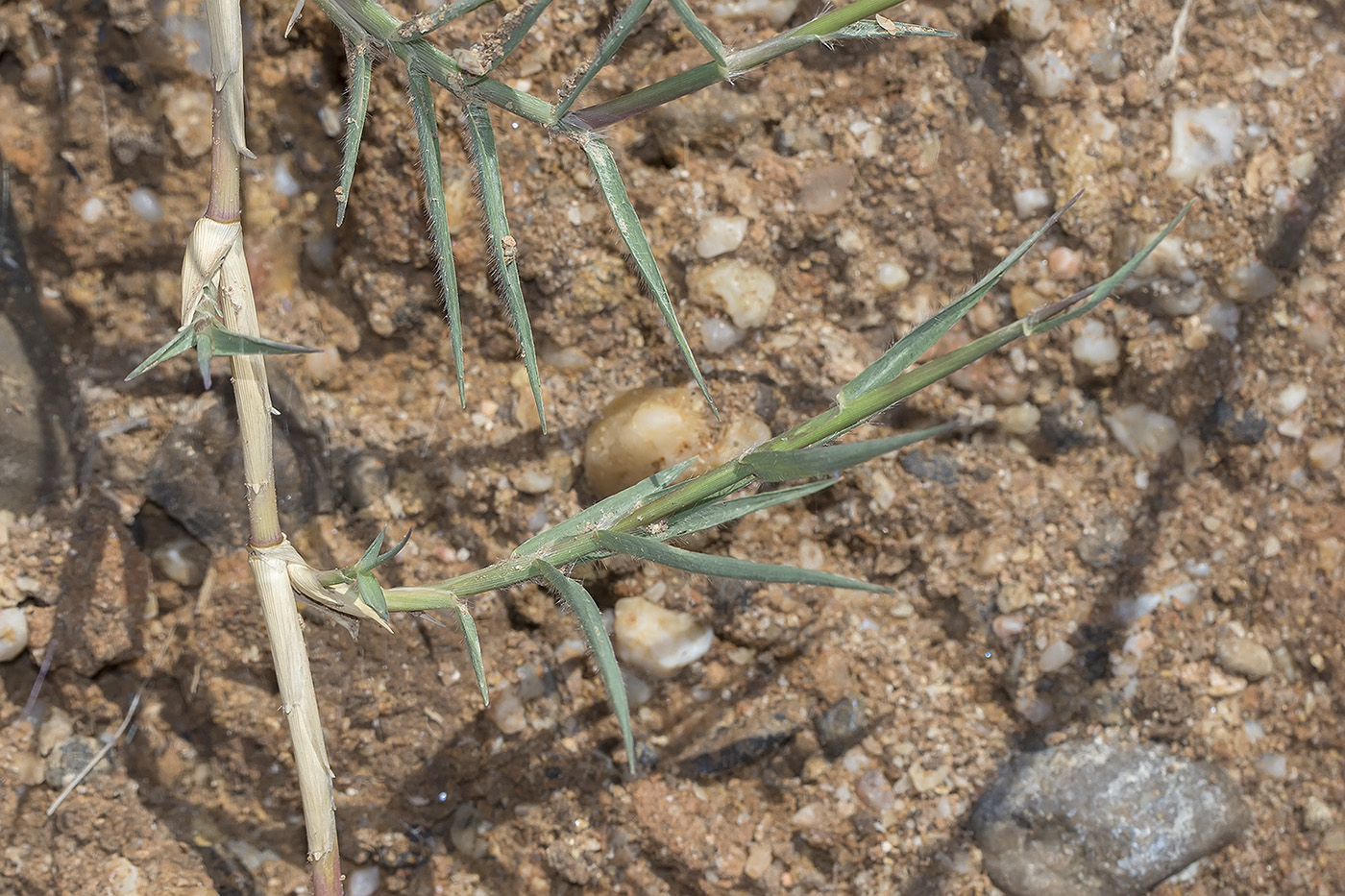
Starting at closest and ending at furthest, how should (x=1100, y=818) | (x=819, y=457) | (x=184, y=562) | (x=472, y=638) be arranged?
(x=819, y=457) < (x=472, y=638) < (x=1100, y=818) < (x=184, y=562)

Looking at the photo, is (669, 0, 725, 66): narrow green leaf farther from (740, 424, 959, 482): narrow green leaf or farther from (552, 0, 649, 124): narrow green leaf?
(740, 424, 959, 482): narrow green leaf

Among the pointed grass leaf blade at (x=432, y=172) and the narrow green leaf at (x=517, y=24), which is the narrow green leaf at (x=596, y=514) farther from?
the narrow green leaf at (x=517, y=24)

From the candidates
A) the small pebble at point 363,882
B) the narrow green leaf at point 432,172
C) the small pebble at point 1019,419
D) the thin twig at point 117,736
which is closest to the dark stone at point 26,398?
the thin twig at point 117,736

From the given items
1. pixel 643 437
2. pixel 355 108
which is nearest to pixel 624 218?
pixel 355 108

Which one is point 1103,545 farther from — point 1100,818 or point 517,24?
point 517,24

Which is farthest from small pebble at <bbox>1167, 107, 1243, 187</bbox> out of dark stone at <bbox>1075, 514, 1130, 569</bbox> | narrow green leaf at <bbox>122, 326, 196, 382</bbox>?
narrow green leaf at <bbox>122, 326, 196, 382</bbox>

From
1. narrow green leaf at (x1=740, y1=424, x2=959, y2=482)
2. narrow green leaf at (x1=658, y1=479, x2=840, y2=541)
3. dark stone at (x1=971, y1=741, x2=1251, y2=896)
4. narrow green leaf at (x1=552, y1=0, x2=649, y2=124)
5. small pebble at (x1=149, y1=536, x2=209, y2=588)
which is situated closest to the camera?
narrow green leaf at (x1=740, y1=424, x2=959, y2=482)
